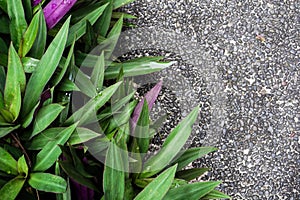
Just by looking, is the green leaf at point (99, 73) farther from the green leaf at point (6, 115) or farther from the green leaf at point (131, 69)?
the green leaf at point (6, 115)

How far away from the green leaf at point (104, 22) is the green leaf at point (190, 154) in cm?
55

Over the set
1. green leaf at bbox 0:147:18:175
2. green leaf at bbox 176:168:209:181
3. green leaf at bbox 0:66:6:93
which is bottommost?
green leaf at bbox 176:168:209:181

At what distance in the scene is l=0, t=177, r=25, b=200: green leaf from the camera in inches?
56.2

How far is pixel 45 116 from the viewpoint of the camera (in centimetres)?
157

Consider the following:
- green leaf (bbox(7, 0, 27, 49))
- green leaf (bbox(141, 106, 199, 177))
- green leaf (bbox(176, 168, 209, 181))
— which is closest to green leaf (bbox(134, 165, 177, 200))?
green leaf (bbox(141, 106, 199, 177))

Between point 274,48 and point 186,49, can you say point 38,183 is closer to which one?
point 186,49

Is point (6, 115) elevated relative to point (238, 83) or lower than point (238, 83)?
elevated

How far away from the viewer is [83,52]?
1867 mm

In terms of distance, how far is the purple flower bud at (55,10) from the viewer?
5.70 feet

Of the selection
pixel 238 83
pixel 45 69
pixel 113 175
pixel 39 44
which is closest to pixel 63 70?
pixel 45 69

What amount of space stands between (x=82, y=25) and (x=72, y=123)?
1.26 ft

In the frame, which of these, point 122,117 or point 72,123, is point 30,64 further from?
point 122,117

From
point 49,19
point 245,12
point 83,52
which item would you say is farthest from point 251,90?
point 49,19

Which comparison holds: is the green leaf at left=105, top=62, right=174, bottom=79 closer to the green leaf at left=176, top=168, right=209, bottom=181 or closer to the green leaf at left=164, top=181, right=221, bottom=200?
the green leaf at left=176, top=168, right=209, bottom=181
